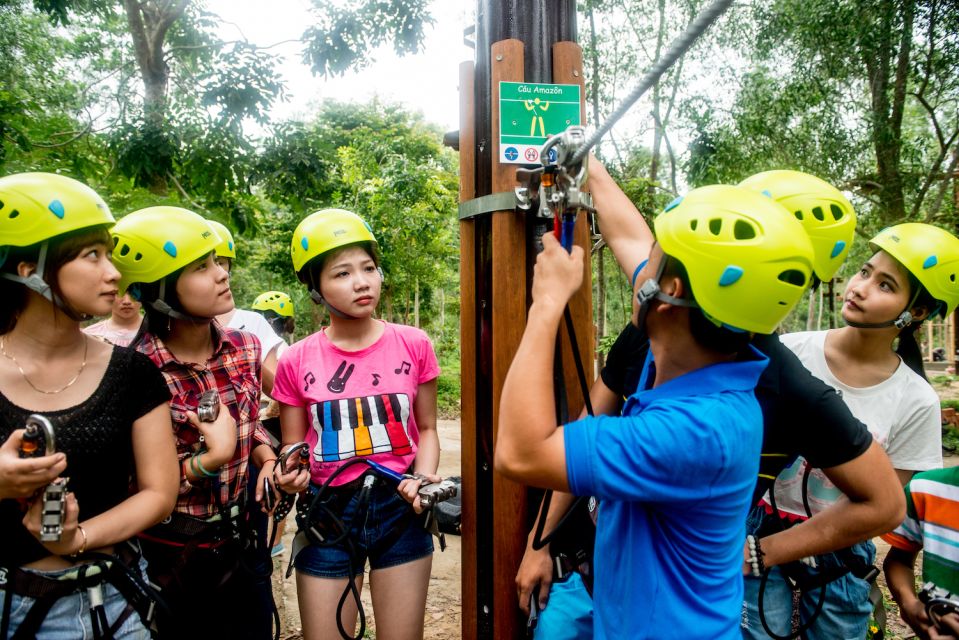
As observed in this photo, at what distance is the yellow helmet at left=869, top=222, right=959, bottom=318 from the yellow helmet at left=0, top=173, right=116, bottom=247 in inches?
118

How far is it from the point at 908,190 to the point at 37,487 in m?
11.8

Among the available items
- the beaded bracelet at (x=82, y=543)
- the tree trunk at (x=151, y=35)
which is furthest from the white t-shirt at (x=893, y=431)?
the tree trunk at (x=151, y=35)

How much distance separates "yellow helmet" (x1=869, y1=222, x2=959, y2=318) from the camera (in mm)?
2379

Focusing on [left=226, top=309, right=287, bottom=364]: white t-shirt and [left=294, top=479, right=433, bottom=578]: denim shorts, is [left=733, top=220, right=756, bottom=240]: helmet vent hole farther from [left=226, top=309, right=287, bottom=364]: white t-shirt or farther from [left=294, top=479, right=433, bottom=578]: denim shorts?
[left=226, top=309, right=287, bottom=364]: white t-shirt

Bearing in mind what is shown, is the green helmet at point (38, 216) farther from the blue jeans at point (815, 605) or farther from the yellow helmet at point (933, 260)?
the yellow helmet at point (933, 260)

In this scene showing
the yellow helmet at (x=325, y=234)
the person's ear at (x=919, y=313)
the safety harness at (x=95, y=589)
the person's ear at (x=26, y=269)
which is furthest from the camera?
the yellow helmet at (x=325, y=234)

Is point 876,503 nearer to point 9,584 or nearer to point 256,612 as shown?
point 256,612

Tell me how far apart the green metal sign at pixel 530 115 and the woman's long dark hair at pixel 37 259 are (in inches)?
55.4

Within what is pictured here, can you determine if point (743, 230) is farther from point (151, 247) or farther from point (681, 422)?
point (151, 247)

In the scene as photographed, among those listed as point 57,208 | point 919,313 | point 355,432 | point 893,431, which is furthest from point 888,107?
point 57,208

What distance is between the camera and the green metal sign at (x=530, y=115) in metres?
2.08

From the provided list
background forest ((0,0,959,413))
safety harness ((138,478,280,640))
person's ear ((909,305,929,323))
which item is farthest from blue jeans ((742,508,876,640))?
background forest ((0,0,959,413))

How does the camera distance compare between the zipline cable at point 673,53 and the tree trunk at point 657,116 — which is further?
the tree trunk at point 657,116

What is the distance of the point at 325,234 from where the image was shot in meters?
2.64
